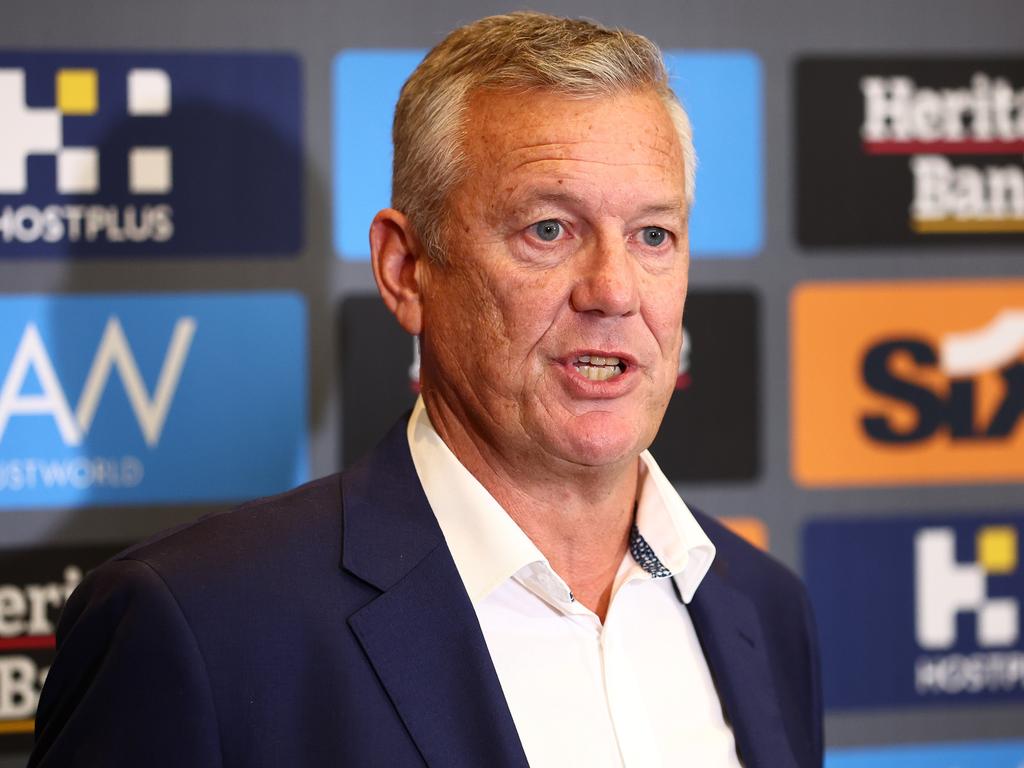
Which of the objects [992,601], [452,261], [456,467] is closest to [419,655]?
[456,467]

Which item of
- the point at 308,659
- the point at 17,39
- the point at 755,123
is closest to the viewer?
the point at 308,659

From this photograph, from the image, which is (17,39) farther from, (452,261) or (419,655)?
(419,655)

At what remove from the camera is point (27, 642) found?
2002 mm

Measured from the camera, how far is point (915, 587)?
7.47 ft

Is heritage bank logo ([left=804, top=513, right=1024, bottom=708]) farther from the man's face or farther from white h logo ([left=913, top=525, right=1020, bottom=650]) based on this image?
the man's face

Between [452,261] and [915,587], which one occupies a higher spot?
[452,261]

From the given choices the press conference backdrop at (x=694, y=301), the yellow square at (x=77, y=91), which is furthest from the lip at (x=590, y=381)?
the yellow square at (x=77, y=91)

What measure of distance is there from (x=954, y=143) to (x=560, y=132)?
1156mm

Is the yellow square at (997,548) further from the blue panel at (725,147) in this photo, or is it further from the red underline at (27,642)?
the red underline at (27,642)

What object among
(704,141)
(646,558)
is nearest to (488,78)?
(646,558)

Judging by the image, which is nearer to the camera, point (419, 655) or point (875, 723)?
point (419, 655)

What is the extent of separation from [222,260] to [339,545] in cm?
83

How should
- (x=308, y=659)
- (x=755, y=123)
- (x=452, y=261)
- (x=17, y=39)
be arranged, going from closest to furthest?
(x=308, y=659) → (x=452, y=261) → (x=17, y=39) → (x=755, y=123)

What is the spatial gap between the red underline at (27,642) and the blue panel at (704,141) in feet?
2.53
